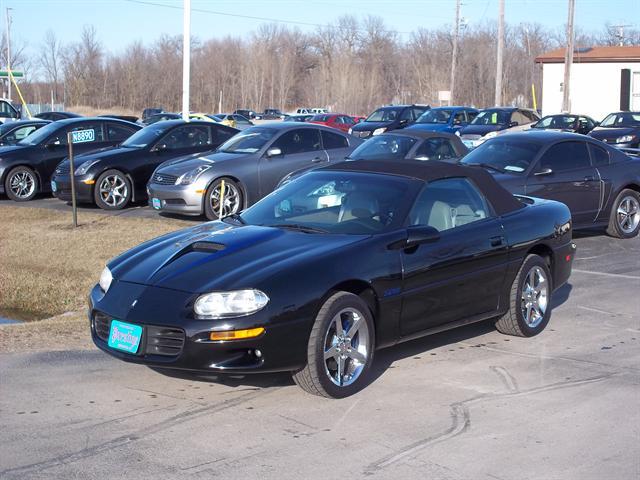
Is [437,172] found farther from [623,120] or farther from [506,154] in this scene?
[623,120]

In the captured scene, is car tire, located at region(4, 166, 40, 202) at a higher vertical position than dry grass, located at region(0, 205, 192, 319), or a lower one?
higher

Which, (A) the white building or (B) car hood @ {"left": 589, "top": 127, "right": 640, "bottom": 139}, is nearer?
(B) car hood @ {"left": 589, "top": 127, "right": 640, "bottom": 139}

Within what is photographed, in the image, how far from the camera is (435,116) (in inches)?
1249

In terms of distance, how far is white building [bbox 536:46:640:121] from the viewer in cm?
5034

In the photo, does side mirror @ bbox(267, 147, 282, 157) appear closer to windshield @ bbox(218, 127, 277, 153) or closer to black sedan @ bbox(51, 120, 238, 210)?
windshield @ bbox(218, 127, 277, 153)

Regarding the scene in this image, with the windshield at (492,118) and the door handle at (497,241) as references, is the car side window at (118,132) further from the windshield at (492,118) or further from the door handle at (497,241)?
the windshield at (492,118)

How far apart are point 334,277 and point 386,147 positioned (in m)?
9.40

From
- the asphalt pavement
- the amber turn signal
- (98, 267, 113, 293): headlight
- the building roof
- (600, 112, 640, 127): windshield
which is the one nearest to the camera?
the asphalt pavement

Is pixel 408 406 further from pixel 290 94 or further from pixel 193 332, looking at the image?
pixel 290 94

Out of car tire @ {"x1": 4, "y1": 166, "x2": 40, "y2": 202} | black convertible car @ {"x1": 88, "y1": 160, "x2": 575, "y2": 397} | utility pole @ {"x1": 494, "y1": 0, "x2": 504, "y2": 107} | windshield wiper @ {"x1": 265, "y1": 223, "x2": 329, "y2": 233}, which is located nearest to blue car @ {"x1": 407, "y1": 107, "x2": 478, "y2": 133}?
utility pole @ {"x1": 494, "y1": 0, "x2": 504, "y2": 107}

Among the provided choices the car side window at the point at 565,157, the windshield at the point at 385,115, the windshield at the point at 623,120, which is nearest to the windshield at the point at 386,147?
the car side window at the point at 565,157

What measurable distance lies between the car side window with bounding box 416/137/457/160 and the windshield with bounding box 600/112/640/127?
56.3 feet

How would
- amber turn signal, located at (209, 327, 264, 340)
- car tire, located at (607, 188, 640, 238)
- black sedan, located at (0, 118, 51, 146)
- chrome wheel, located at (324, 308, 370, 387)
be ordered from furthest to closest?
black sedan, located at (0, 118, 51, 146), car tire, located at (607, 188, 640, 238), chrome wheel, located at (324, 308, 370, 387), amber turn signal, located at (209, 327, 264, 340)

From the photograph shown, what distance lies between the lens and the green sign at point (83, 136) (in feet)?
59.8
